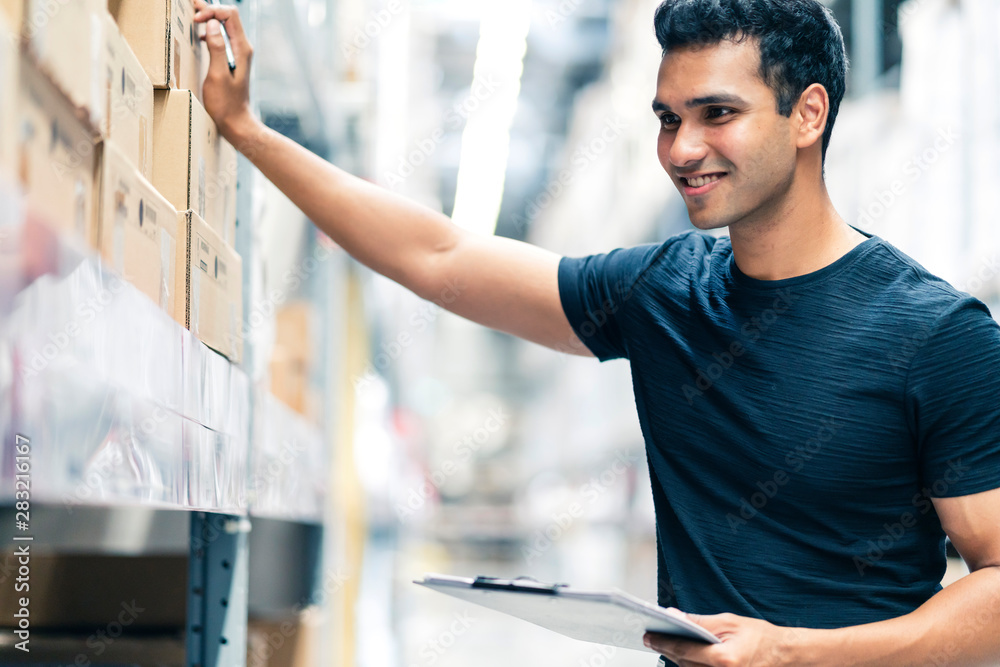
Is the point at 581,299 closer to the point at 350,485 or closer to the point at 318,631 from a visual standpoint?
the point at 318,631

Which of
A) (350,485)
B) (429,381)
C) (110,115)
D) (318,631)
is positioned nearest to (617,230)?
(350,485)

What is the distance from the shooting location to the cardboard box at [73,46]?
2.53 feet

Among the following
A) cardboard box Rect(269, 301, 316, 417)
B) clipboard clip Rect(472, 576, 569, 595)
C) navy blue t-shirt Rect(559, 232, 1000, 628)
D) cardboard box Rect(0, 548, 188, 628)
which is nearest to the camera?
clipboard clip Rect(472, 576, 569, 595)

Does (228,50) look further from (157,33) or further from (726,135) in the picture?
(726,135)

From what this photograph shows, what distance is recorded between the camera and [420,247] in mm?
1749

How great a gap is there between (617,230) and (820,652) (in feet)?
31.4

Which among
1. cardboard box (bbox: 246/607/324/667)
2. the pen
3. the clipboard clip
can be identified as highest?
the pen

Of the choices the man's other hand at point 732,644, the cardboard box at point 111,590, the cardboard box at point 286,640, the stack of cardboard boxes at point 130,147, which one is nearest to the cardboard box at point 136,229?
the stack of cardboard boxes at point 130,147

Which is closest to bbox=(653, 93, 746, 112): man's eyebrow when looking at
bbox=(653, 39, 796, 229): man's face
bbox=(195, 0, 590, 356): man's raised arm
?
bbox=(653, 39, 796, 229): man's face

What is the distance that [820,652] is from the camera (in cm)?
129

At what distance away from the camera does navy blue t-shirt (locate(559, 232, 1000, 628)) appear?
1.34m

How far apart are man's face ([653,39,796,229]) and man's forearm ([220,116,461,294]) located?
510mm

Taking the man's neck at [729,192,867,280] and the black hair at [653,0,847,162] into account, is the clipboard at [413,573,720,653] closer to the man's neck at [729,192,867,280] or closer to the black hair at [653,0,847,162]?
the man's neck at [729,192,867,280]

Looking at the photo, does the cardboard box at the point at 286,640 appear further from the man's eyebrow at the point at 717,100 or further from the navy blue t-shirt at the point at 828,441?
the man's eyebrow at the point at 717,100
